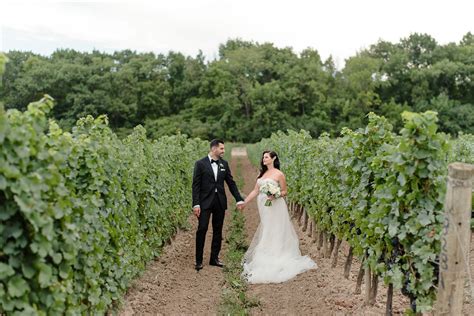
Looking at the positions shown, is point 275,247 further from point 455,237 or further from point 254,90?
point 254,90

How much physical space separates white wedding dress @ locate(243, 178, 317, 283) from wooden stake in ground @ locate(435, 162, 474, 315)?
13.2 feet

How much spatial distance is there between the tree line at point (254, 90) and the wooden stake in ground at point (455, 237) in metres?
50.4

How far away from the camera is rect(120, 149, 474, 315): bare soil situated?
20.7 ft

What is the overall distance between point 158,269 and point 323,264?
101 inches

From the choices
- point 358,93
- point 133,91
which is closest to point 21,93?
point 133,91

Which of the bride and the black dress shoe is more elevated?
the bride

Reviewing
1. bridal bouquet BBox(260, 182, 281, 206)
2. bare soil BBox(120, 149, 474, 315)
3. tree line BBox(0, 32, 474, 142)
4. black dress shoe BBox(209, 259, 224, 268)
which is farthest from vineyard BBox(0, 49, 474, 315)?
tree line BBox(0, 32, 474, 142)

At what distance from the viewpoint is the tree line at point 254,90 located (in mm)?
55625

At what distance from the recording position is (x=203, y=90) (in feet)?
206

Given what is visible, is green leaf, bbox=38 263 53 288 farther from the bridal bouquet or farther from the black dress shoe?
the black dress shoe

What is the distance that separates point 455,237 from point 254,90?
54215 millimetres

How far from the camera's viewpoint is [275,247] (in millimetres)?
8305

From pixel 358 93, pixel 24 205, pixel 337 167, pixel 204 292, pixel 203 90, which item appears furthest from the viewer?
pixel 203 90

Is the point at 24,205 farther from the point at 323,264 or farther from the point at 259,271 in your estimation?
the point at 323,264
